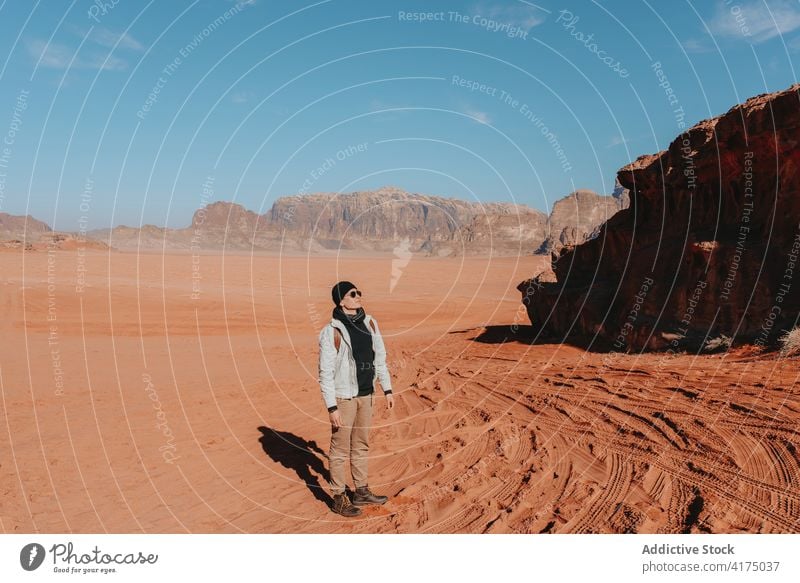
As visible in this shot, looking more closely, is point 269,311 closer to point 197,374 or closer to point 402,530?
point 197,374

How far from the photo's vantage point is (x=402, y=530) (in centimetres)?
487

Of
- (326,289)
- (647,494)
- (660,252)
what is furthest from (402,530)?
(326,289)

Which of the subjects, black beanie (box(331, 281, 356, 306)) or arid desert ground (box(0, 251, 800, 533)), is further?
black beanie (box(331, 281, 356, 306))

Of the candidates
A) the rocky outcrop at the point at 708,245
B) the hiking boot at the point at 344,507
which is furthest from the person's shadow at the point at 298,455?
the rocky outcrop at the point at 708,245

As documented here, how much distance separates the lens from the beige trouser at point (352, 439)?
533 cm

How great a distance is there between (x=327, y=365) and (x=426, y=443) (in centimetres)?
290

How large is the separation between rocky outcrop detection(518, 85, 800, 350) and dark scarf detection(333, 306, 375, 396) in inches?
324

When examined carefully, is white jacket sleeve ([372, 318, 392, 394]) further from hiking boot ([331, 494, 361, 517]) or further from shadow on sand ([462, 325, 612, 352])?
shadow on sand ([462, 325, 612, 352])

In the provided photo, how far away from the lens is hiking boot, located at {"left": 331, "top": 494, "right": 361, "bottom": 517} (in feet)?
17.2

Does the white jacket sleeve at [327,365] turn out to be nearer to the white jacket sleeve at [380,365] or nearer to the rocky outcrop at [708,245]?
the white jacket sleeve at [380,365]

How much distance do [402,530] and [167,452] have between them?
13.4ft

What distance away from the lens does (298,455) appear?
7398mm

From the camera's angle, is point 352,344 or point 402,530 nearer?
point 402,530

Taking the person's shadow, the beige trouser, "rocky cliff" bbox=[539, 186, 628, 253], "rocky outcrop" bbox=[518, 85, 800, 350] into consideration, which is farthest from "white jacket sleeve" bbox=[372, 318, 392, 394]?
"rocky cliff" bbox=[539, 186, 628, 253]
